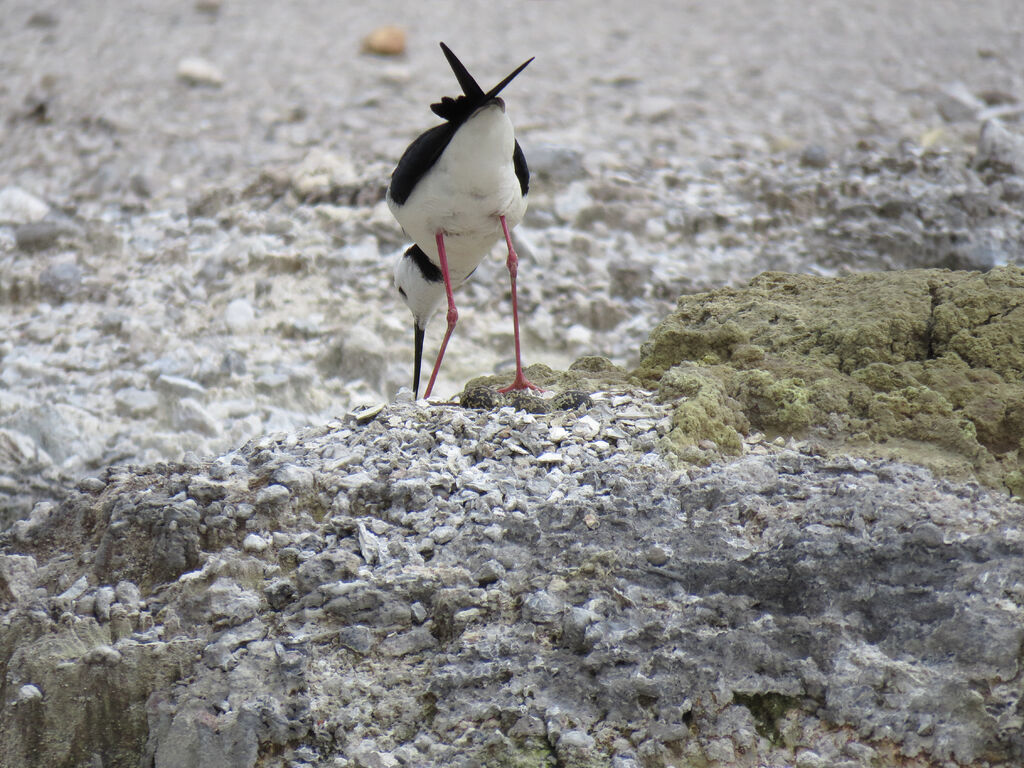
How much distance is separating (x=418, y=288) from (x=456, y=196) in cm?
76

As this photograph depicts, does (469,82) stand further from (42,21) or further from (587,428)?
(42,21)

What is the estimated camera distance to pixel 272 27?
8484 mm

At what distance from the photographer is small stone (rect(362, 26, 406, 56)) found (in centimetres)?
811

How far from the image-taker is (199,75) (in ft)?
24.9

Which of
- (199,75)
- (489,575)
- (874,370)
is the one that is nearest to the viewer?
(489,575)

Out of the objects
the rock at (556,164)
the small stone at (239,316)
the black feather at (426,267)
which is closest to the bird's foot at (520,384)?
the black feather at (426,267)

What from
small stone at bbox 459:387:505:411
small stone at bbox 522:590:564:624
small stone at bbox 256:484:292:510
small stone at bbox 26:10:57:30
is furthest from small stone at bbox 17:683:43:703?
small stone at bbox 26:10:57:30

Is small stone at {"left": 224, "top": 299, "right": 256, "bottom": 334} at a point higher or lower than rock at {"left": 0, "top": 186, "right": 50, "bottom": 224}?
lower

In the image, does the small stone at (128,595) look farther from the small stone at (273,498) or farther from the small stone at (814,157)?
the small stone at (814,157)

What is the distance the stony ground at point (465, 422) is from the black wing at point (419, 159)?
102cm

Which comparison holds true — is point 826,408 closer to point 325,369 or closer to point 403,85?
point 325,369

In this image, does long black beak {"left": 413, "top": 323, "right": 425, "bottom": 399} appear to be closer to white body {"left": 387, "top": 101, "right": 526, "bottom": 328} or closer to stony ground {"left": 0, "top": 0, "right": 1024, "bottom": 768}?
white body {"left": 387, "top": 101, "right": 526, "bottom": 328}

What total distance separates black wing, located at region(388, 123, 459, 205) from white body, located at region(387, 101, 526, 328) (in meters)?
0.02

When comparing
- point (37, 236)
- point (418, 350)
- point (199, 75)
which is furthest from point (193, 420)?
point (199, 75)
